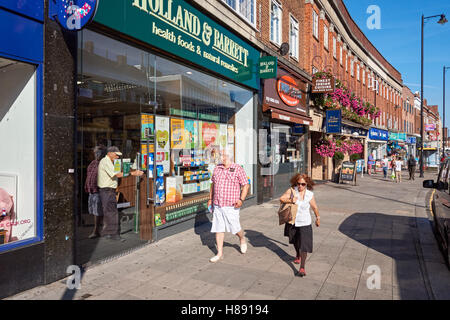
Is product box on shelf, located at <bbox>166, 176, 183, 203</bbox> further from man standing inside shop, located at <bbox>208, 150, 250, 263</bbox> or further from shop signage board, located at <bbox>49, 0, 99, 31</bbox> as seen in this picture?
shop signage board, located at <bbox>49, 0, 99, 31</bbox>

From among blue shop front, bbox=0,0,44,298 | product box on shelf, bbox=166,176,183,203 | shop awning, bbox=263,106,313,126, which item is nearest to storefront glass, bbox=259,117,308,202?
shop awning, bbox=263,106,313,126

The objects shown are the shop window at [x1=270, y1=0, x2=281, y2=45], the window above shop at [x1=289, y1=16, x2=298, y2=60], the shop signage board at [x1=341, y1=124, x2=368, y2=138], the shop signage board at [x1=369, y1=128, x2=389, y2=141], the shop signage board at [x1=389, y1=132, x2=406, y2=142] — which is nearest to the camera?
the shop window at [x1=270, y1=0, x2=281, y2=45]

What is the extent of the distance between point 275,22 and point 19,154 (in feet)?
35.3

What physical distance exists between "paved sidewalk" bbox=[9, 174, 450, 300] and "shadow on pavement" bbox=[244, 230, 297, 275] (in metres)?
0.02

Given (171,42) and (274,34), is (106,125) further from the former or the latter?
(274,34)

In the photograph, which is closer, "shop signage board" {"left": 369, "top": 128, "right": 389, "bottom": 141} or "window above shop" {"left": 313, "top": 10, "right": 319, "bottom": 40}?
"window above shop" {"left": 313, "top": 10, "right": 319, "bottom": 40}

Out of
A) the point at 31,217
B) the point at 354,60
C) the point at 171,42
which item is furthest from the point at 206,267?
the point at 354,60

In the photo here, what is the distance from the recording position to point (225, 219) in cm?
540

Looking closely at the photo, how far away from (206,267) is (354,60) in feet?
84.8

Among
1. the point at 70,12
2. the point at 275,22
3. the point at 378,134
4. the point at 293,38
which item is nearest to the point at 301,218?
the point at 70,12

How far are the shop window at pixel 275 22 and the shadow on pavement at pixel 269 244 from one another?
789cm

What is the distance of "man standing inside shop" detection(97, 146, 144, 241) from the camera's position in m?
6.13

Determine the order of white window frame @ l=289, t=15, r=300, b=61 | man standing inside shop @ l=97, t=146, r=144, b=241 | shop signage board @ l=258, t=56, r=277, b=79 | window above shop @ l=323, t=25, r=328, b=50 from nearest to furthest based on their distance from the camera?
1. man standing inside shop @ l=97, t=146, r=144, b=241
2. shop signage board @ l=258, t=56, r=277, b=79
3. white window frame @ l=289, t=15, r=300, b=61
4. window above shop @ l=323, t=25, r=328, b=50

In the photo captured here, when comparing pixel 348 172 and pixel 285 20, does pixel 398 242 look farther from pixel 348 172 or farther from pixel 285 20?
pixel 348 172
